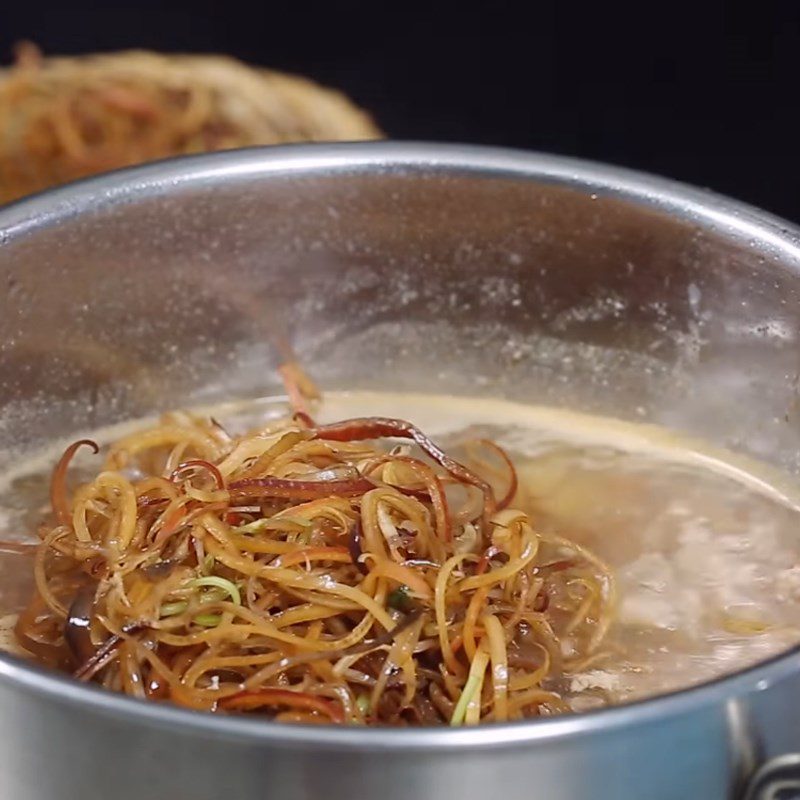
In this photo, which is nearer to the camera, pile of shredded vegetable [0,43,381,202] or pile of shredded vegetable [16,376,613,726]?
pile of shredded vegetable [16,376,613,726]

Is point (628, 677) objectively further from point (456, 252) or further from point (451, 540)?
point (456, 252)

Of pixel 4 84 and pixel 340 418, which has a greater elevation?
pixel 4 84

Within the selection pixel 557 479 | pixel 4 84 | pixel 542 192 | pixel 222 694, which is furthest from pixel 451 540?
pixel 4 84

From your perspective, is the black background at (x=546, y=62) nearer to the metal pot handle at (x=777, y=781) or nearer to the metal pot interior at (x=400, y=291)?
the metal pot interior at (x=400, y=291)

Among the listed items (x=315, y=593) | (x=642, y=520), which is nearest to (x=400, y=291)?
(x=642, y=520)

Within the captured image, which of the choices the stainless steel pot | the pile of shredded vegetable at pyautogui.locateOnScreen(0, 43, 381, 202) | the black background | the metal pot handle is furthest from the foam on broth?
the black background

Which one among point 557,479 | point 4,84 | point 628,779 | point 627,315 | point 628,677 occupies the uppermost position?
point 4,84

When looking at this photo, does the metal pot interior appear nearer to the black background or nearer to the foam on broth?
the foam on broth
